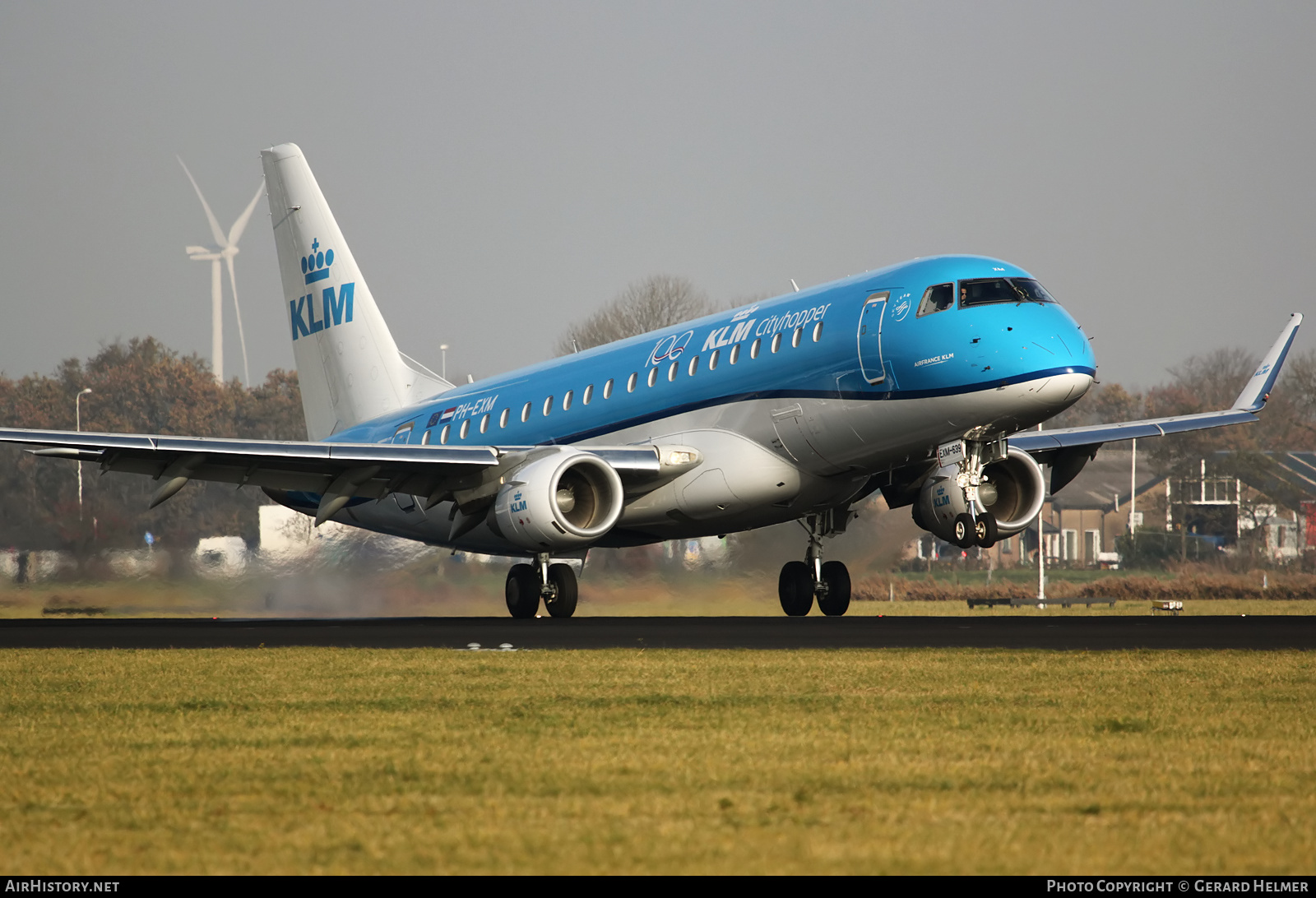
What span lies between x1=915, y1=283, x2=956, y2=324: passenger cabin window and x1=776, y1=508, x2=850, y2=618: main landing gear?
6.15 meters

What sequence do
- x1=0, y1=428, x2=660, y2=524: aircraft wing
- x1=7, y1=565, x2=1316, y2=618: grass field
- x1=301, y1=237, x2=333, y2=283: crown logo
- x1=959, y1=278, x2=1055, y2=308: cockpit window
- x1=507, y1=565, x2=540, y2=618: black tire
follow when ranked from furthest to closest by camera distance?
x1=301, y1=237, x2=333, y2=283: crown logo, x1=7, y1=565, x2=1316, y2=618: grass field, x1=507, y1=565, x2=540, y2=618: black tire, x1=0, y1=428, x2=660, y2=524: aircraft wing, x1=959, y1=278, x2=1055, y2=308: cockpit window

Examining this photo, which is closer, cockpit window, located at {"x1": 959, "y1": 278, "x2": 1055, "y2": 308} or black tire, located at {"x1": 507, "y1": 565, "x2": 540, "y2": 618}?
cockpit window, located at {"x1": 959, "y1": 278, "x2": 1055, "y2": 308}

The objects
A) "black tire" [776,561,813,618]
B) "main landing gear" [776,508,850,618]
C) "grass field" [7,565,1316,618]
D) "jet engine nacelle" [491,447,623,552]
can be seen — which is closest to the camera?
"jet engine nacelle" [491,447,623,552]

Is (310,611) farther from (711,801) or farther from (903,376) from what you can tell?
(711,801)

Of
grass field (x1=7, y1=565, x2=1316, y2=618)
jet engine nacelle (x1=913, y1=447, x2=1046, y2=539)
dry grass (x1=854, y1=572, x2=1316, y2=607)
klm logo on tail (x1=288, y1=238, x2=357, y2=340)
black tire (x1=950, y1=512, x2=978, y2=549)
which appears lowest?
dry grass (x1=854, y1=572, x2=1316, y2=607)

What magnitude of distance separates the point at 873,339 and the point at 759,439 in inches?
103

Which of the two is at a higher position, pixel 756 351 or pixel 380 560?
pixel 756 351

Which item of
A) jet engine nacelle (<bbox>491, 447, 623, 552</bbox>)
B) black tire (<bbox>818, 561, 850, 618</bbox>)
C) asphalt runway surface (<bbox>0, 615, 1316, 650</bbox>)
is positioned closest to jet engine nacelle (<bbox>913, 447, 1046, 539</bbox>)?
asphalt runway surface (<bbox>0, 615, 1316, 650</bbox>)

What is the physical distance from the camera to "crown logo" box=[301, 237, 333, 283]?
33.5m

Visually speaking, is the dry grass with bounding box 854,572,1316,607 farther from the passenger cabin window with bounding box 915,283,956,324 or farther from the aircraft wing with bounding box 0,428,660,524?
the passenger cabin window with bounding box 915,283,956,324

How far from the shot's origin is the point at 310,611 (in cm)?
3244

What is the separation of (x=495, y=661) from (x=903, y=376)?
8.86 m

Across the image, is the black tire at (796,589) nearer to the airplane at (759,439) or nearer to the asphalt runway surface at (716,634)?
the airplane at (759,439)

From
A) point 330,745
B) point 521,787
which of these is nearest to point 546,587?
point 330,745
